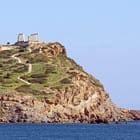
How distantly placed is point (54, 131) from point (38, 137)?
2232 centimetres

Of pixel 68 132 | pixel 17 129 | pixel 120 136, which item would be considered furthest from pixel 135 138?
pixel 17 129

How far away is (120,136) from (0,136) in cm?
2827

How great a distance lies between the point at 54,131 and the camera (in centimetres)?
17325

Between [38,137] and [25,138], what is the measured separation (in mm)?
4697

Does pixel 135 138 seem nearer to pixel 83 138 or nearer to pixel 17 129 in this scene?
pixel 83 138

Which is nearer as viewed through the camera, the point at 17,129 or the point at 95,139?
the point at 95,139

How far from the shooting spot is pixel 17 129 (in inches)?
7013

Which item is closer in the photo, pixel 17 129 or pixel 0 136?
pixel 0 136

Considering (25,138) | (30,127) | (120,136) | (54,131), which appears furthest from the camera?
(30,127)

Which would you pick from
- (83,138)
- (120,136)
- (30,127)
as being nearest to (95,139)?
(83,138)

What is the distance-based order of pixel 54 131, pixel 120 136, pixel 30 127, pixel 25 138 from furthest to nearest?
pixel 30 127
pixel 54 131
pixel 120 136
pixel 25 138

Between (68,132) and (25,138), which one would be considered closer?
(25,138)

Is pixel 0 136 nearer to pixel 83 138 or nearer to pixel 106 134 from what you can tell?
pixel 83 138

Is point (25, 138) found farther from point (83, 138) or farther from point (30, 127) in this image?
point (30, 127)
